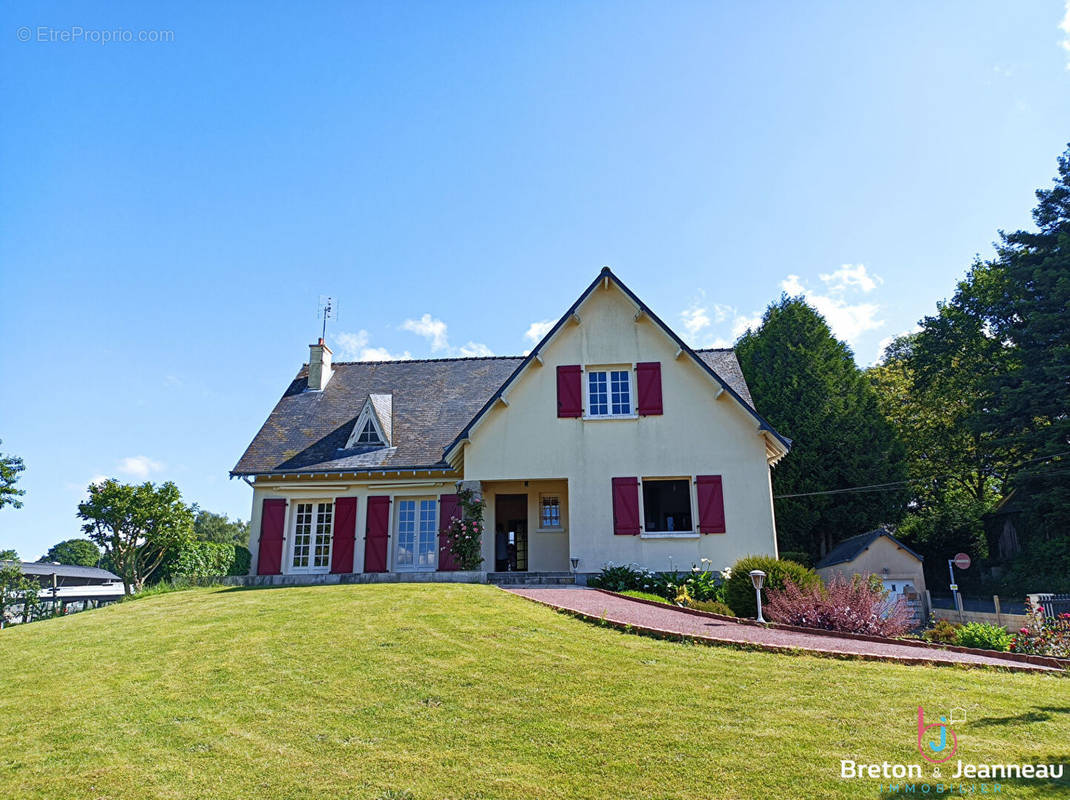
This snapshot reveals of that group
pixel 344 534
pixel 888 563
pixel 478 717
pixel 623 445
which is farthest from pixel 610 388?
pixel 888 563

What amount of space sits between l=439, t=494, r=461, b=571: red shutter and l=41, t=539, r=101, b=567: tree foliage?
8220cm

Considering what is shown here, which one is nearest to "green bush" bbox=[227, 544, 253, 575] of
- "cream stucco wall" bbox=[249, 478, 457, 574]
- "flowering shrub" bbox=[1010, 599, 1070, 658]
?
"cream stucco wall" bbox=[249, 478, 457, 574]

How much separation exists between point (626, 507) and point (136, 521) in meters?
18.7

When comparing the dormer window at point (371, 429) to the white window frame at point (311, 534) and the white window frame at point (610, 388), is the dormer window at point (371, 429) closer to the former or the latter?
the white window frame at point (311, 534)

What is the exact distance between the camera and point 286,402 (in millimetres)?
23156

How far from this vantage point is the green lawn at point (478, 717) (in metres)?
5.22

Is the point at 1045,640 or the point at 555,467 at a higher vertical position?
the point at 555,467

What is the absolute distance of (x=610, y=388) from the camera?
1825 cm

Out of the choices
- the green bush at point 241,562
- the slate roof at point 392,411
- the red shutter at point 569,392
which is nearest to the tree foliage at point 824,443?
the slate roof at point 392,411

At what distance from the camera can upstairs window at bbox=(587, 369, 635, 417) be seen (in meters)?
18.1

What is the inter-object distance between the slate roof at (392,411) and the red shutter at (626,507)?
507 centimetres

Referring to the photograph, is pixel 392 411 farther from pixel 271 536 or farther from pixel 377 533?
pixel 271 536

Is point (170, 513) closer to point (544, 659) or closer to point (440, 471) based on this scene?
point (440, 471)

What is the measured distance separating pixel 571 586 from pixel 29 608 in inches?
648
